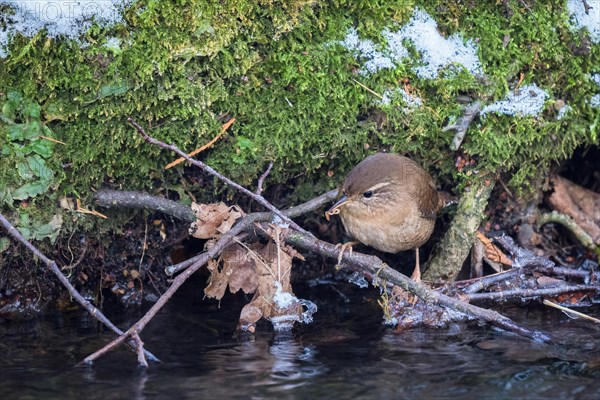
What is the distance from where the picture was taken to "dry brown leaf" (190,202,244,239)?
555cm

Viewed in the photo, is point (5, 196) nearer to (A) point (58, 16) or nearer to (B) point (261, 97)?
(A) point (58, 16)

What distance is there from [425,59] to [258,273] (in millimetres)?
2088

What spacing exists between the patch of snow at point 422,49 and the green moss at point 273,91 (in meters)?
0.07

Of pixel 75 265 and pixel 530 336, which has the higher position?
pixel 75 265

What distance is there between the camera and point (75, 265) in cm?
589

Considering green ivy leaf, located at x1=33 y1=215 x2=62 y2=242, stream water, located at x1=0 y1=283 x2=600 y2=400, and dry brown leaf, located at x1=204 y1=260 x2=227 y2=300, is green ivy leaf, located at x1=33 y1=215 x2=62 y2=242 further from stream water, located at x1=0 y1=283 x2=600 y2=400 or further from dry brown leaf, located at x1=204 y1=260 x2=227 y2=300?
dry brown leaf, located at x1=204 y1=260 x2=227 y2=300

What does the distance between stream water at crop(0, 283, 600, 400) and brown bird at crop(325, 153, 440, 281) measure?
0.66m

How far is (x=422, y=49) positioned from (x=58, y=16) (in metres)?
2.69

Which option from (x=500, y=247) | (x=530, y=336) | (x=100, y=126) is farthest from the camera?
(x=500, y=247)

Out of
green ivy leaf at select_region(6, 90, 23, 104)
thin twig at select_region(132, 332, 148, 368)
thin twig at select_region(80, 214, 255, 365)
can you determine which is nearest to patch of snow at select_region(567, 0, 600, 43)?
thin twig at select_region(80, 214, 255, 365)

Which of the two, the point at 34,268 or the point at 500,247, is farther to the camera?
the point at 500,247

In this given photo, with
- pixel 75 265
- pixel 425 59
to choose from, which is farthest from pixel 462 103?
pixel 75 265

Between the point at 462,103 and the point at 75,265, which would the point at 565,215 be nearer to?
the point at 462,103

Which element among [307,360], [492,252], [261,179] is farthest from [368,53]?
[307,360]
